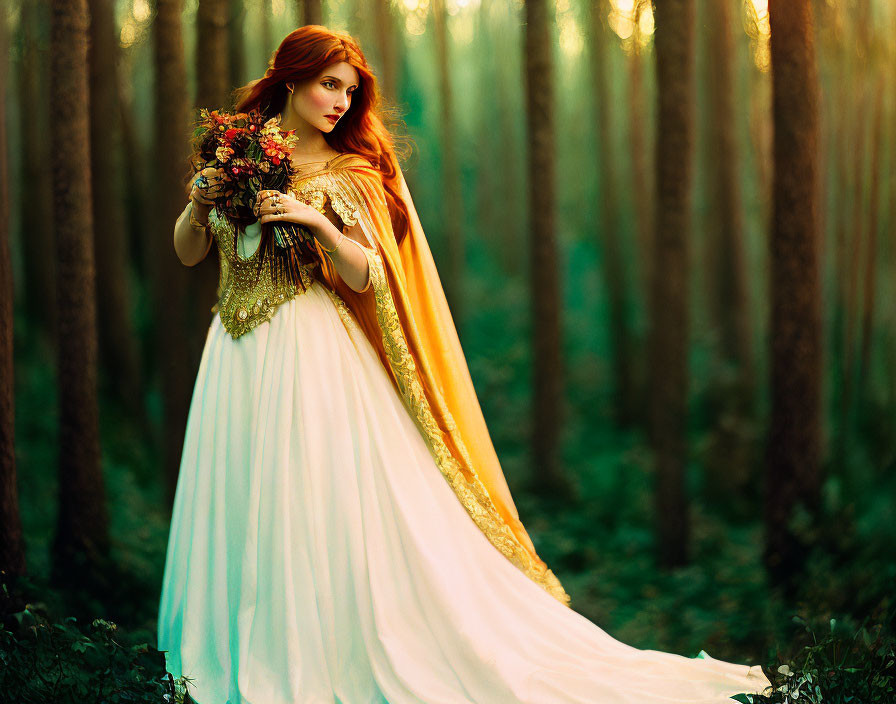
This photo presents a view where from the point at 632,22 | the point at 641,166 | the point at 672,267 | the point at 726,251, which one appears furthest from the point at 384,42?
the point at 672,267

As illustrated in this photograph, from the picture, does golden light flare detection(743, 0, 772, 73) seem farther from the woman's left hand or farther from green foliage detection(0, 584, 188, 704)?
green foliage detection(0, 584, 188, 704)

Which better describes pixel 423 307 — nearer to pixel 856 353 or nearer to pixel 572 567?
pixel 572 567

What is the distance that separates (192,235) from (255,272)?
0.31 m

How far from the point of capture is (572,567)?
646 centimetres

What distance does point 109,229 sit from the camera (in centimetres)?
673

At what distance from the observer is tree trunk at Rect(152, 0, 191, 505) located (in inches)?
211

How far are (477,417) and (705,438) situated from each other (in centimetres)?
554

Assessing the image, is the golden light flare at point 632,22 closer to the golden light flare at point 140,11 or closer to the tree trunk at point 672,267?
the tree trunk at point 672,267

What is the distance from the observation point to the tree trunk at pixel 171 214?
5355 mm

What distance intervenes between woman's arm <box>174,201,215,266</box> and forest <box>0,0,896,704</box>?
82 cm

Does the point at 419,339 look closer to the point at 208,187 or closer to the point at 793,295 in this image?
the point at 208,187

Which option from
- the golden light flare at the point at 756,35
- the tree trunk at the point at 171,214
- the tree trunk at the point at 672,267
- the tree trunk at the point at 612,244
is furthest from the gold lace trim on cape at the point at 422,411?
the golden light flare at the point at 756,35

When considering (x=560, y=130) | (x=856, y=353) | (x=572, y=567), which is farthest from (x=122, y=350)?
(x=560, y=130)

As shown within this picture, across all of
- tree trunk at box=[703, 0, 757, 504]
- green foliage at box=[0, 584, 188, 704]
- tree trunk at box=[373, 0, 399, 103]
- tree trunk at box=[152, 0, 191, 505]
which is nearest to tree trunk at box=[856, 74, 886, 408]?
tree trunk at box=[703, 0, 757, 504]
